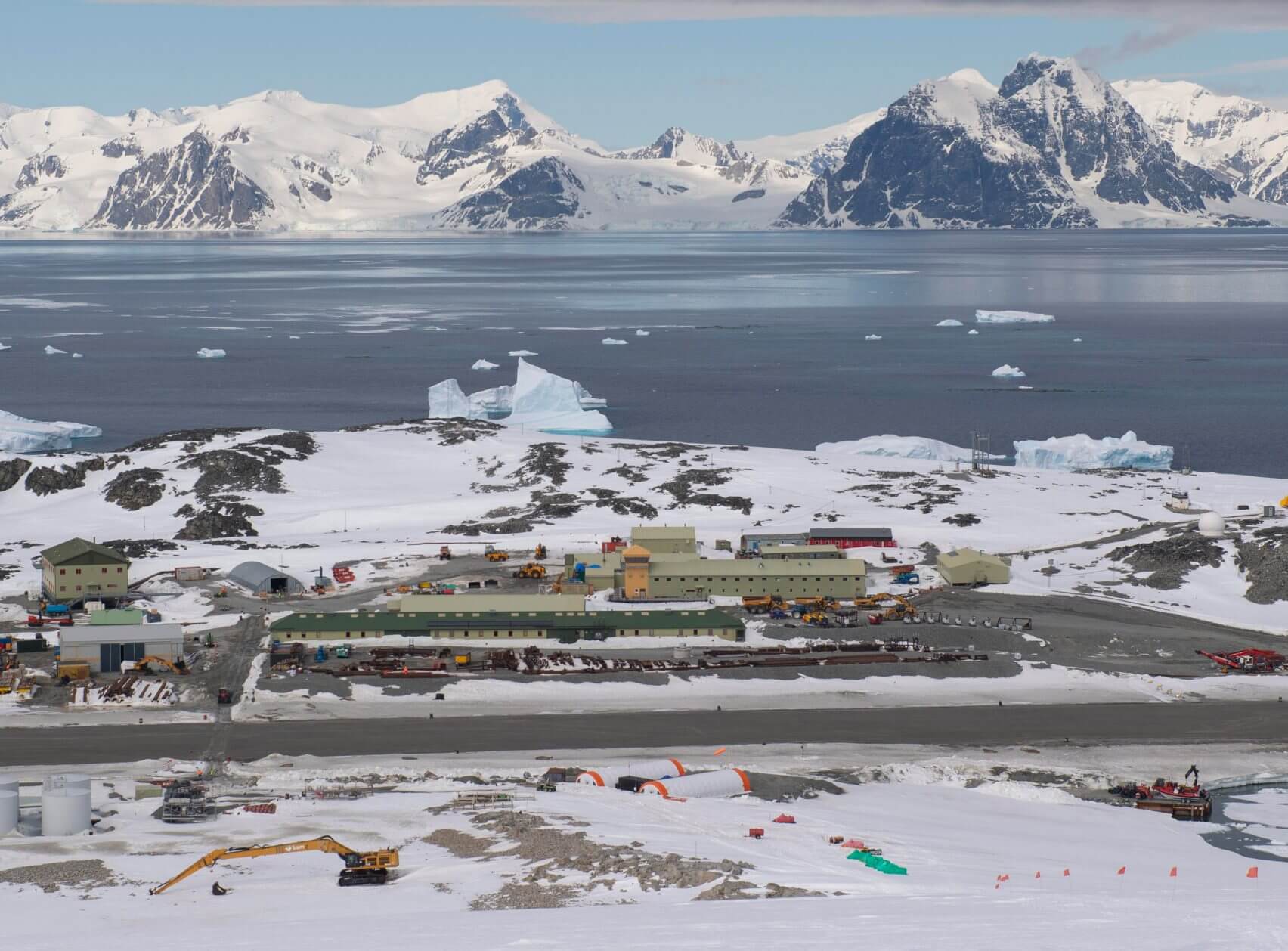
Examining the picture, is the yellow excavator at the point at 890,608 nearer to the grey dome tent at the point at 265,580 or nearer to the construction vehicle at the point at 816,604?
the construction vehicle at the point at 816,604

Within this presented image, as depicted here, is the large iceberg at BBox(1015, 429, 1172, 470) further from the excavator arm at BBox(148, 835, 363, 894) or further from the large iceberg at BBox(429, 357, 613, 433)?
the excavator arm at BBox(148, 835, 363, 894)

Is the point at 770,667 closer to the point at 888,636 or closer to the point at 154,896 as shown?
the point at 888,636

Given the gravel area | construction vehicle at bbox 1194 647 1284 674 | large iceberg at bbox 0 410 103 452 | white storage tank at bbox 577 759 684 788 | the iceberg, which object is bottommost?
construction vehicle at bbox 1194 647 1284 674

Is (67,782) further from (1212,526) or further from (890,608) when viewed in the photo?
(1212,526)

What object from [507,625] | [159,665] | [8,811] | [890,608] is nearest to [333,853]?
[8,811]

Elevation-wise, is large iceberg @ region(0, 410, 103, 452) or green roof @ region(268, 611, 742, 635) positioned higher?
large iceberg @ region(0, 410, 103, 452)

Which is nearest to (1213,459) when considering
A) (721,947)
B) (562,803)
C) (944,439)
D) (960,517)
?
Result: (944,439)

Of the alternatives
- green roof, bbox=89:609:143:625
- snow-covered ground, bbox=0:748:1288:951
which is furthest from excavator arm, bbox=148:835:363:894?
green roof, bbox=89:609:143:625
